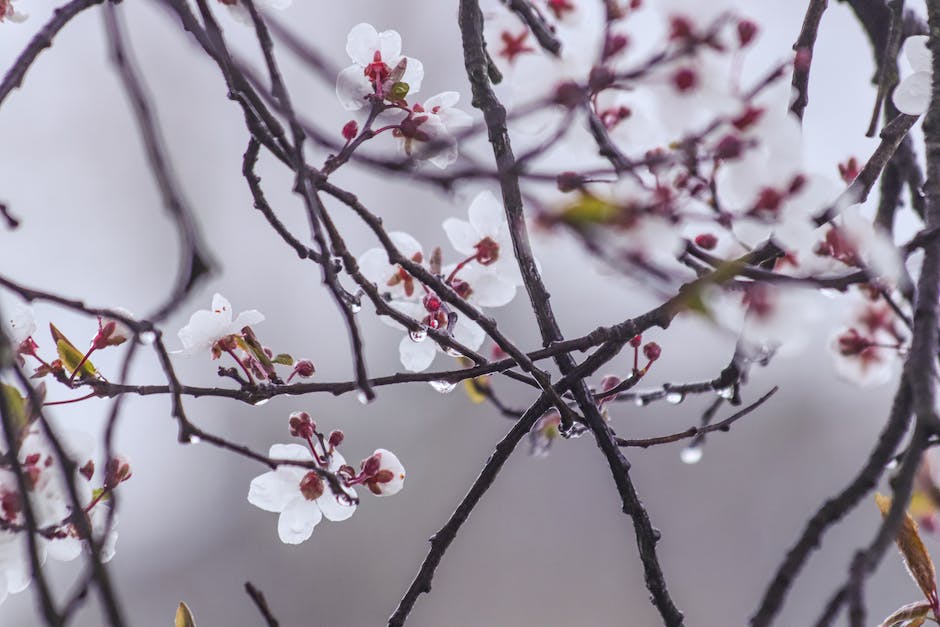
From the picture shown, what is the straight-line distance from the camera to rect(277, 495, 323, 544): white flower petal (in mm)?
755

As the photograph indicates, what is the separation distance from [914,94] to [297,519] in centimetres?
59

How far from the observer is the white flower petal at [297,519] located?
755 mm

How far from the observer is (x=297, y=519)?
758 millimetres

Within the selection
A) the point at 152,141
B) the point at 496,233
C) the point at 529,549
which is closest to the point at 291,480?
the point at 496,233

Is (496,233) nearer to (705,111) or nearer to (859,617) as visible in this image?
(705,111)

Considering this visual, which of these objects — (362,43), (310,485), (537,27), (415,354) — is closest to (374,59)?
(362,43)

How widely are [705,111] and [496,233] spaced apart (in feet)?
1.31

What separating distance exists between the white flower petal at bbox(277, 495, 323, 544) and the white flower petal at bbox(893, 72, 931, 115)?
0.56 metres

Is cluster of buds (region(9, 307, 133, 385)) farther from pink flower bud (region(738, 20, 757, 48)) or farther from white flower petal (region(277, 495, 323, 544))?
pink flower bud (region(738, 20, 757, 48))

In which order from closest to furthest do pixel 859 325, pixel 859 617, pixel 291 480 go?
pixel 859 617, pixel 291 480, pixel 859 325

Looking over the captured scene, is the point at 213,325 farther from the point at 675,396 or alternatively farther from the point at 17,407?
the point at 675,396

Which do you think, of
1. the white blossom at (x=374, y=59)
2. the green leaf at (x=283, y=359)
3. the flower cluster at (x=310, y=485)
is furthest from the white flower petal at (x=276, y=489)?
the white blossom at (x=374, y=59)

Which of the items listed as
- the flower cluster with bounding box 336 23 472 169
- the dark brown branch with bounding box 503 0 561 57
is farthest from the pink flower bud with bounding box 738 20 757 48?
the flower cluster with bounding box 336 23 472 169

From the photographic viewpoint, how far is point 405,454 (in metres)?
4.18
